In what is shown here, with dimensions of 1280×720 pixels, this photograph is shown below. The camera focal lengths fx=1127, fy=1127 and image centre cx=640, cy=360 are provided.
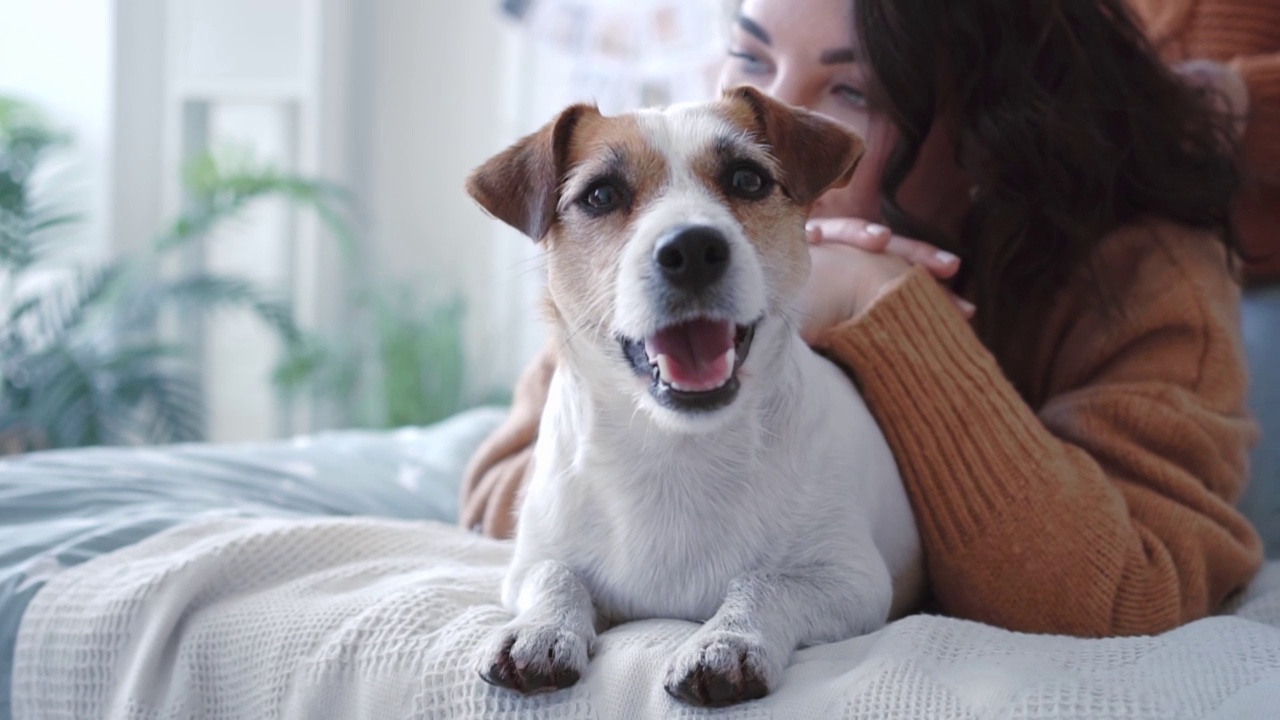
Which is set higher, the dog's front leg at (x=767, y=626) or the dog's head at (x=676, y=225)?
the dog's head at (x=676, y=225)

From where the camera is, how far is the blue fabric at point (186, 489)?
1483mm

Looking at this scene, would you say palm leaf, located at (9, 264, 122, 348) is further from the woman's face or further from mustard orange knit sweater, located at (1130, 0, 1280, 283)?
mustard orange knit sweater, located at (1130, 0, 1280, 283)

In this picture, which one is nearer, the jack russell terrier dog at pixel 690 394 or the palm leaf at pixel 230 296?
the jack russell terrier dog at pixel 690 394

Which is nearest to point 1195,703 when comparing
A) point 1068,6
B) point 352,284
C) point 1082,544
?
point 1082,544

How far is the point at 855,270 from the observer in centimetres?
162

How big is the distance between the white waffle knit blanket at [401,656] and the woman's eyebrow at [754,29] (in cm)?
91

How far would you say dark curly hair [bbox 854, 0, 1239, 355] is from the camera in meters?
1.74

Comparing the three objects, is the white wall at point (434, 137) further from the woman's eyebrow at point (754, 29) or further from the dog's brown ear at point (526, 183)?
the dog's brown ear at point (526, 183)

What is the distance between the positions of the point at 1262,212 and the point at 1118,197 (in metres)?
0.55

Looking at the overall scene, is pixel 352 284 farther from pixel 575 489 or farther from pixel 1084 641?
pixel 1084 641

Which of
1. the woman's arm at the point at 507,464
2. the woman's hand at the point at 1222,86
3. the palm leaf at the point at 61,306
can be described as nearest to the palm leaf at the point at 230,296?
the palm leaf at the point at 61,306

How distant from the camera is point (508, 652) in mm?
1072

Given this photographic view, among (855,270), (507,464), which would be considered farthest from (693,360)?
(507,464)

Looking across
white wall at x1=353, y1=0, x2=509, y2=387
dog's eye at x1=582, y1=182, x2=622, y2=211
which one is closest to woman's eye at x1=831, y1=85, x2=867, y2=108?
dog's eye at x1=582, y1=182, x2=622, y2=211
